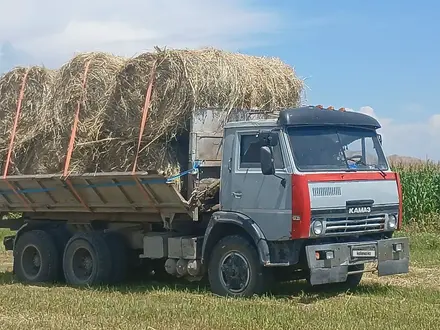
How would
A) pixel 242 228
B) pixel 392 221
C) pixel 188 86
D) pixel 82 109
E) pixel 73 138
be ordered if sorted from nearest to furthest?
pixel 242 228, pixel 392 221, pixel 188 86, pixel 73 138, pixel 82 109

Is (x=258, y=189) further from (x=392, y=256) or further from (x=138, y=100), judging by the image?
(x=138, y=100)

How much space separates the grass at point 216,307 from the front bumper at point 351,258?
35cm

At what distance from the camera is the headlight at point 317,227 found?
37.8 feet

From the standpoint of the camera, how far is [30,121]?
1516cm

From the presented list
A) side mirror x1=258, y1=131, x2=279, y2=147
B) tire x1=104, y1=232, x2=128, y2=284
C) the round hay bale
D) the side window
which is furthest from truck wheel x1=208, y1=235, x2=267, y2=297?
the round hay bale

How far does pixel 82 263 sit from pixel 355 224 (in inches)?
198

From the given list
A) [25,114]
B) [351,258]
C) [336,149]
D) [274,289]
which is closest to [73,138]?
[25,114]

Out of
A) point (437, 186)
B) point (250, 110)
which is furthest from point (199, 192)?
point (437, 186)

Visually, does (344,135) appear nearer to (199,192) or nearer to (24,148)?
(199,192)

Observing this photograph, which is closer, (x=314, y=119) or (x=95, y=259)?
(x=314, y=119)

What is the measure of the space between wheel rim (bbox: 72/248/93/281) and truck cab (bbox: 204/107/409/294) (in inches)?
111

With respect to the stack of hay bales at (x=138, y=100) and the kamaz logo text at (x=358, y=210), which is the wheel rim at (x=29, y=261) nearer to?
the stack of hay bales at (x=138, y=100)

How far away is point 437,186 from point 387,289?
1151 cm

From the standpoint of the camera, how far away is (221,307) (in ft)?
36.0
